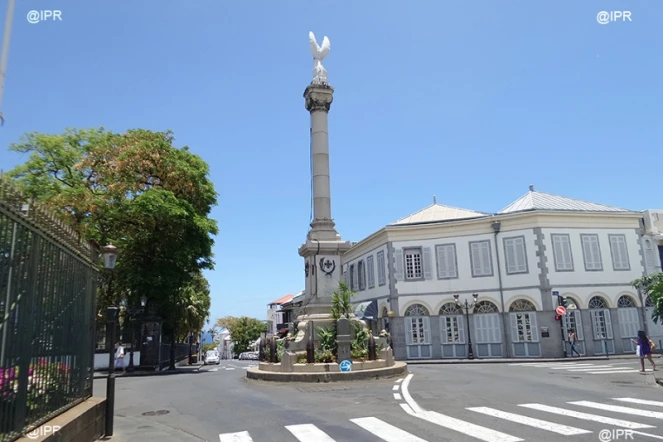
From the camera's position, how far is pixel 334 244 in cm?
1828

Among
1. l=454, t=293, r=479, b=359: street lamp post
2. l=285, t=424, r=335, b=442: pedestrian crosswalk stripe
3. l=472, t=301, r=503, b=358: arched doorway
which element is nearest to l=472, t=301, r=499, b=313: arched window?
l=472, t=301, r=503, b=358: arched doorway

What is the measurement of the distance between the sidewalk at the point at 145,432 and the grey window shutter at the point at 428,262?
2266cm

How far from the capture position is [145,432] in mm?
8203

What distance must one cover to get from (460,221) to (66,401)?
2642 centimetres

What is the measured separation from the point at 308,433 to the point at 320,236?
450 inches

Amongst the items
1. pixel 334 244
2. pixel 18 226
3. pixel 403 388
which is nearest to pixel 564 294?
pixel 334 244

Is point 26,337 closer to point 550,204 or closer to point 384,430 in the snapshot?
point 384,430

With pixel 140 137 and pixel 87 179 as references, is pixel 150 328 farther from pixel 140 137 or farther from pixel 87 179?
pixel 140 137

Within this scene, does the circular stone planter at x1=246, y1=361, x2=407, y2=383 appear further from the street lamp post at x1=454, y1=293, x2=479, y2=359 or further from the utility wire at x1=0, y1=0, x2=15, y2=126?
the street lamp post at x1=454, y1=293, x2=479, y2=359

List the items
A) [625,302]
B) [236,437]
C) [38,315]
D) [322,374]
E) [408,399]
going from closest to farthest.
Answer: [38,315], [236,437], [408,399], [322,374], [625,302]

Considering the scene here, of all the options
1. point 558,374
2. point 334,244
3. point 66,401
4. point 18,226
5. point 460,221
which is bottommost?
point 558,374

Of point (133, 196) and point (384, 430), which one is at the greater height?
point (133, 196)

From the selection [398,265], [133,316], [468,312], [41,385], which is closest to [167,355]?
[133,316]

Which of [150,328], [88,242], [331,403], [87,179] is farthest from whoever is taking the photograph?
[150,328]
